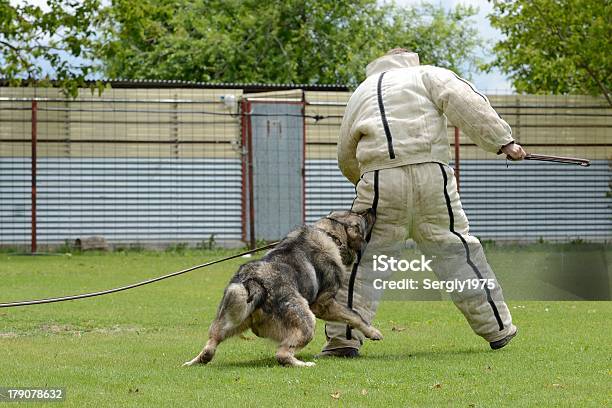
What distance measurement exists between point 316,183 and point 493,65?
40.4ft

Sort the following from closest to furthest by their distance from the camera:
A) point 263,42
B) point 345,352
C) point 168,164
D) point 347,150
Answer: point 345,352, point 347,150, point 168,164, point 263,42

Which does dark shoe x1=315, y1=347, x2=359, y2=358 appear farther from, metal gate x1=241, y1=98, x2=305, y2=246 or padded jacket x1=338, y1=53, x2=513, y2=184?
metal gate x1=241, y1=98, x2=305, y2=246

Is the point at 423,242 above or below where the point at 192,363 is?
above

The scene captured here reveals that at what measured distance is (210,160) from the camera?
18859 millimetres

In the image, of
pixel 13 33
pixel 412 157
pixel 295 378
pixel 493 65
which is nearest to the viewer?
pixel 295 378

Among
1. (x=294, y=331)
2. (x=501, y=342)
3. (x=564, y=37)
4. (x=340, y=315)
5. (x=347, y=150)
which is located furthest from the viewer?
(x=564, y=37)

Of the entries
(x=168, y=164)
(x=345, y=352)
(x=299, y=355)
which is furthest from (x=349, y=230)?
(x=168, y=164)

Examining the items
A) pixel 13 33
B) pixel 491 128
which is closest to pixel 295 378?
pixel 491 128

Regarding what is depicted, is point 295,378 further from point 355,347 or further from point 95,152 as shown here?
point 95,152

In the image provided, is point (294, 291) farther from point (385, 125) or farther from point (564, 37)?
point (564, 37)

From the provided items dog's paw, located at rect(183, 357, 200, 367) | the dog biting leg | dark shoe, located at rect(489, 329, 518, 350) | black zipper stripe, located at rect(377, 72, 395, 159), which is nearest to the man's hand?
black zipper stripe, located at rect(377, 72, 395, 159)

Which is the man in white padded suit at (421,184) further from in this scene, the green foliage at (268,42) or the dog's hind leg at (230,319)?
the green foliage at (268,42)

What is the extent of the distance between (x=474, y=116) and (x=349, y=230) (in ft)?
3.66

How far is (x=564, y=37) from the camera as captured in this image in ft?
66.2
